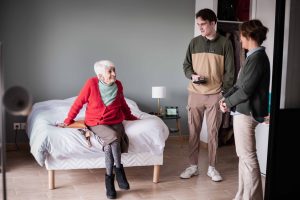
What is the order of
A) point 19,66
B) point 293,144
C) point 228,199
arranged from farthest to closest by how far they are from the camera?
point 19,66, point 228,199, point 293,144

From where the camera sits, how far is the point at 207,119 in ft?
12.0

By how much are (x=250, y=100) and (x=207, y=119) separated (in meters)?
0.97

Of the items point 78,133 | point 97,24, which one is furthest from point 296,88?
point 97,24

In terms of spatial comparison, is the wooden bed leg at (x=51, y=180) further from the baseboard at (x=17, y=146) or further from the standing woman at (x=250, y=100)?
the standing woman at (x=250, y=100)

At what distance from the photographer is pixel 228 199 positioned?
10.4 feet

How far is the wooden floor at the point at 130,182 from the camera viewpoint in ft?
10.5

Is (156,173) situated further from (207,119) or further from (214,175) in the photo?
(207,119)

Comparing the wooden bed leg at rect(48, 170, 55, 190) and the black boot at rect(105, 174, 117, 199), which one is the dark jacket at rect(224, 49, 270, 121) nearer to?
the black boot at rect(105, 174, 117, 199)

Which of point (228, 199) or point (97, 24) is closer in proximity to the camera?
point (228, 199)

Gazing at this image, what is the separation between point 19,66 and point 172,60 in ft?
6.25

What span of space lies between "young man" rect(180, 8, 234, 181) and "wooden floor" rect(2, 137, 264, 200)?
0.17 meters

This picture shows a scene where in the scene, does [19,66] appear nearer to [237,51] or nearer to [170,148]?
[170,148]

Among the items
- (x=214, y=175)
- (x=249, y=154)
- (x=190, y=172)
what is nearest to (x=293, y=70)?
(x=249, y=154)

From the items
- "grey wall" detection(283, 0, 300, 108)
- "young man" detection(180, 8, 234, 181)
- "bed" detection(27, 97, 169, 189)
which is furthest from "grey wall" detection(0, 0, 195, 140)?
"grey wall" detection(283, 0, 300, 108)
